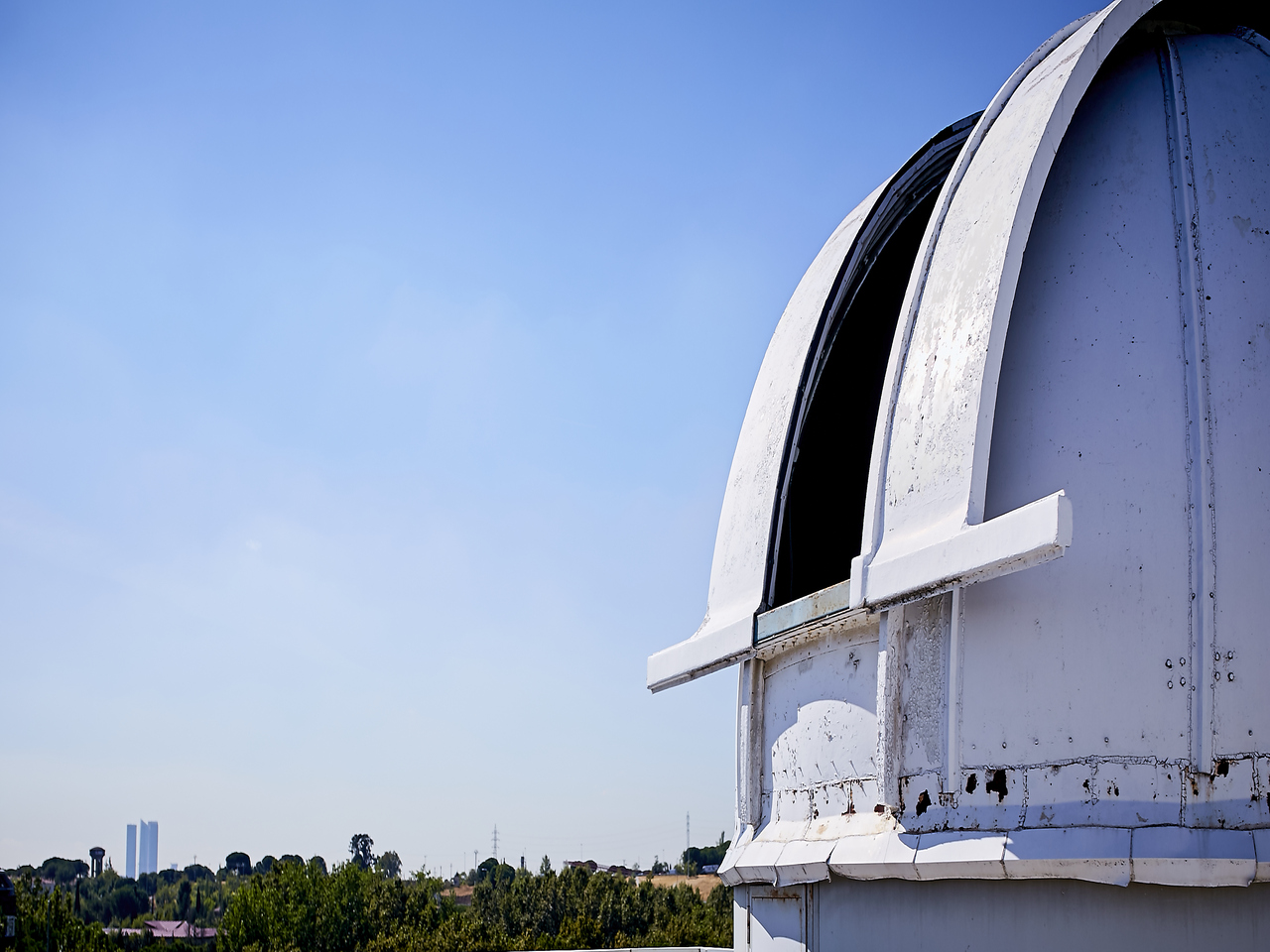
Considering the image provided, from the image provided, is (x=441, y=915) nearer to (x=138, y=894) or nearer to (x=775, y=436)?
(x=775, y=436)

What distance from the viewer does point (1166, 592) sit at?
5.28m

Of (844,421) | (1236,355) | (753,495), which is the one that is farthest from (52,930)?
(1236,355)

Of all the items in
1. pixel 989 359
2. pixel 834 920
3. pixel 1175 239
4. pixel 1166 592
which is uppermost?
pixel 1175 239

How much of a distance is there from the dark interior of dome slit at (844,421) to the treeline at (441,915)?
27644mm

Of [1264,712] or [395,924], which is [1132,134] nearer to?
[1264,712]

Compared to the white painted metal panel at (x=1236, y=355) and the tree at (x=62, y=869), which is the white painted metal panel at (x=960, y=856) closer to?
the white painted metal panel at (x=1236, y=355)

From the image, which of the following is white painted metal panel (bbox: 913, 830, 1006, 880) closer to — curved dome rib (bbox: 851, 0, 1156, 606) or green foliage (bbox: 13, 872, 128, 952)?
curved dome rib (bbox: 851, 0, 1156, 606)

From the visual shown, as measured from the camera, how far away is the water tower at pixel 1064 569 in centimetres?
515

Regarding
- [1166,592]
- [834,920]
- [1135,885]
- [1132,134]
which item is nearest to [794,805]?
[834,920]

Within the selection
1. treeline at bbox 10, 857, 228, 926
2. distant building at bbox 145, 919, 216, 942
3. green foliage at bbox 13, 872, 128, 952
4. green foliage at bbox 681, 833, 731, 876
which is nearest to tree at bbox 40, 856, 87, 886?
treeline at bbox 10, 857, 228, 926

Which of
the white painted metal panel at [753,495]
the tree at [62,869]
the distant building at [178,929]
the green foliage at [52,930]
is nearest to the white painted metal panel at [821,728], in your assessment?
the white painted metal panel at [753,495]

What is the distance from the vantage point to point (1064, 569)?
17.8 ft

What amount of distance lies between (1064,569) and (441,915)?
39197 millimetres

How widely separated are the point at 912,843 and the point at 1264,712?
1.61 m
